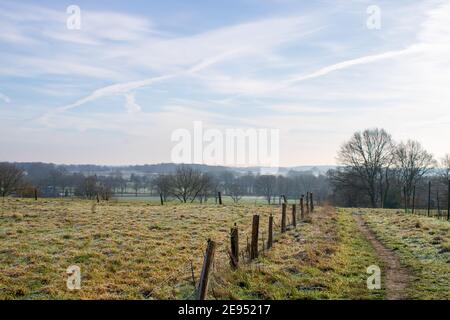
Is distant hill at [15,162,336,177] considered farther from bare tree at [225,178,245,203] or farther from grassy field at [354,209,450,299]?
grassy field at [354,209,450,299]

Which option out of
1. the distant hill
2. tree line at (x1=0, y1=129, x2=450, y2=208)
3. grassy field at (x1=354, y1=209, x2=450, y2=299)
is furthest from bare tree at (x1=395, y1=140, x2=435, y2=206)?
grassy field at (x1=354, y1=209, x2=450, y2=299)

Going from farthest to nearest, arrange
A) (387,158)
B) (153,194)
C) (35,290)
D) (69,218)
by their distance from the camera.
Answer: (153,194) < (387,158) < (69,218) < (35,290)

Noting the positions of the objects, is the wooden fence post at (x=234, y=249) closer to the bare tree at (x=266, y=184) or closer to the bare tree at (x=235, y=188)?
the bare tree at (x=235, y=188)

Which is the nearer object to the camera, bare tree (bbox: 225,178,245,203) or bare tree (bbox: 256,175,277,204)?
bare tree (bbox: 225,178,245,203)

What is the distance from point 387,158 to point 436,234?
52831 mm

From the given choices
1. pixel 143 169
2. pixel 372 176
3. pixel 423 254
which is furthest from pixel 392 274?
pixel 143 169

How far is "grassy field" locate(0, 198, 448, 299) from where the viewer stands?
9961mm

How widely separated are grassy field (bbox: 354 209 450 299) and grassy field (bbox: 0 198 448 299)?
0.14 meters

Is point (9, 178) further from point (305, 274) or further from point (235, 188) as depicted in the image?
point (305, 274)

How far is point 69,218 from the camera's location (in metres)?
24.1

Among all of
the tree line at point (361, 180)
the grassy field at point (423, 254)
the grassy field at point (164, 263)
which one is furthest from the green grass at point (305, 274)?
the tree line at point (361, 180)

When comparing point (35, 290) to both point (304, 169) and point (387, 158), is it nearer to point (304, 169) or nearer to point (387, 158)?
point (387, 158)

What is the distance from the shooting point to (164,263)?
13.3 metres
